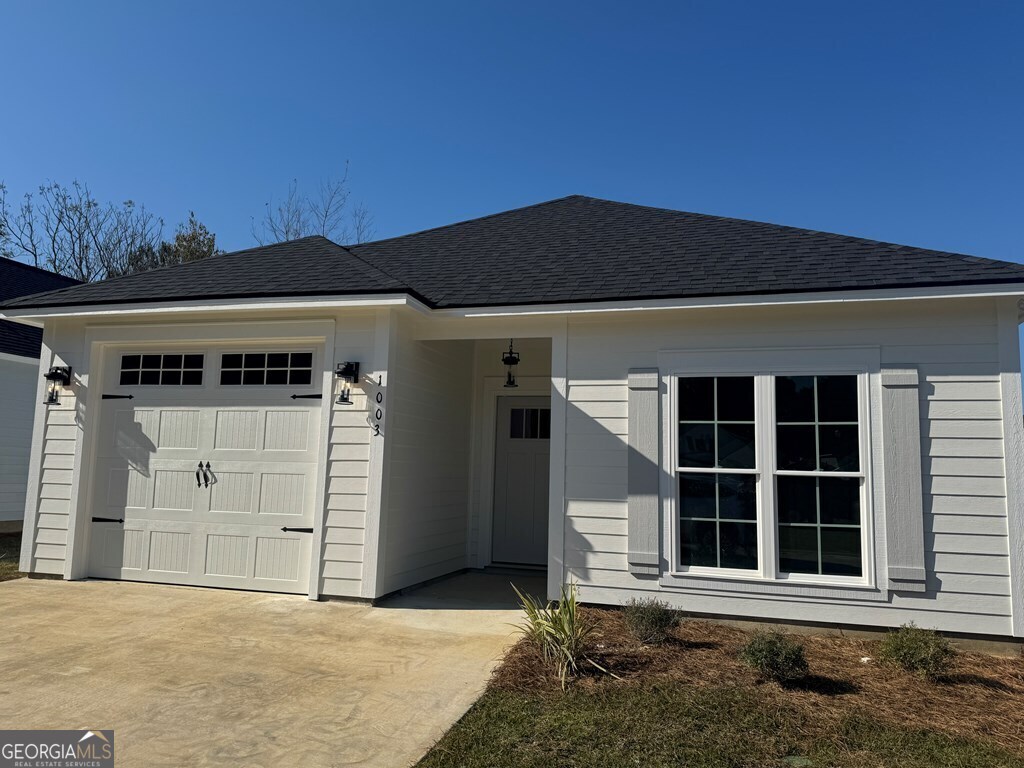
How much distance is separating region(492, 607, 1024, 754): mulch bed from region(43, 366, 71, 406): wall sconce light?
6.10m

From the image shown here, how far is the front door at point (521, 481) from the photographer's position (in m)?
8.58

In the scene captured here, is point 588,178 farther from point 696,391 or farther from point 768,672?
point 768,672

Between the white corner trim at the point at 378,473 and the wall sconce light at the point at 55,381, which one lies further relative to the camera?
the wall sconce light at the point at 55,381

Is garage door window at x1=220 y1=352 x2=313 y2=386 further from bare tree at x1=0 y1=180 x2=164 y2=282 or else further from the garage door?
bare tree at x1=0 y1=180 x2=164 y2=282

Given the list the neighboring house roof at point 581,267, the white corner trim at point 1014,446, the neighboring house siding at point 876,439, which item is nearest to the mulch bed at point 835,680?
the neighboring house siding at point 876,439

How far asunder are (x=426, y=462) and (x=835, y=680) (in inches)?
179

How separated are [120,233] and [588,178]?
2188 centimetres

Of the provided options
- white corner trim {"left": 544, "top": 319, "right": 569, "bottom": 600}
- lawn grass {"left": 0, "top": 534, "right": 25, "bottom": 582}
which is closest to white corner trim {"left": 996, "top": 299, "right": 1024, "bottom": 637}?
white corner trim {"left": 544, "top": 319, "right": 569, "bottom": 600}

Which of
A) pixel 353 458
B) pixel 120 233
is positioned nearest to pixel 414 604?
pixel 353 458

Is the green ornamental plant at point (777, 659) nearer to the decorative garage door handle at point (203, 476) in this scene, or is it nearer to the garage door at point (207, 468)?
the garage door at point (207, 468)

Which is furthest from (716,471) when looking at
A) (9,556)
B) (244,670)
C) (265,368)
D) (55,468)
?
(9,556)

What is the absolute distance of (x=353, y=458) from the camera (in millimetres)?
6449

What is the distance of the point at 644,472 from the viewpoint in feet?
20.0

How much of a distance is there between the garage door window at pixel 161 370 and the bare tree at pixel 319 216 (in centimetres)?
1621
